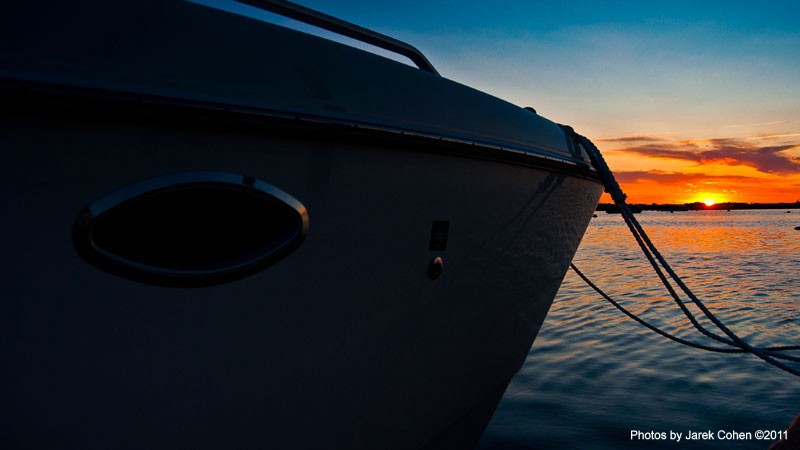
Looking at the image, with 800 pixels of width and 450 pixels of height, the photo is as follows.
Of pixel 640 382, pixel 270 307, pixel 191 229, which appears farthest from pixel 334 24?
pixel 640 382

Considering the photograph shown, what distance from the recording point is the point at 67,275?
116 cm

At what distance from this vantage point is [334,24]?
1846 mm

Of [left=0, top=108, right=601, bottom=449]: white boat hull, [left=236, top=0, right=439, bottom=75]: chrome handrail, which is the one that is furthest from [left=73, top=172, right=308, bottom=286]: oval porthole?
[left=236, top=0, right=439, bottom=75]: chrome handrail

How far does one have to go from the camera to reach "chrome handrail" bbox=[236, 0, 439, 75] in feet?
5.57

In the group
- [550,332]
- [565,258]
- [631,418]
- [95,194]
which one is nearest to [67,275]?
[95,194]

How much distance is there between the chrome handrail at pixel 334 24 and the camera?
1699mm

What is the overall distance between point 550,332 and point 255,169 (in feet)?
18.3

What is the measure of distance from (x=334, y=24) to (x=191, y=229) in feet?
3.23

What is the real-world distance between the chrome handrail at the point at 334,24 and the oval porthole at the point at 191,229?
737 millimetres

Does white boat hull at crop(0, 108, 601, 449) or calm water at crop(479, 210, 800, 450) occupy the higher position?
white boat hull at crop(0, 108, 601, 449)

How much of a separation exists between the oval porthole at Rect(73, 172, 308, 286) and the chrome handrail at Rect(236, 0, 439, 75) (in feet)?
2.42

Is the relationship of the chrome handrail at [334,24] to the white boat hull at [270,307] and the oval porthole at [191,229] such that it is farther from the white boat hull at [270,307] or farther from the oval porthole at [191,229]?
the oval porthole at [191,229]

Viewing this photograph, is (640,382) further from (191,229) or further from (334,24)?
(191,229)

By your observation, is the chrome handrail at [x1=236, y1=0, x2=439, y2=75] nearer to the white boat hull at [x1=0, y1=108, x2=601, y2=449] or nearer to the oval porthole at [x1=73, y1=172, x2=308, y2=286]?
the white boat hull at [x1=0, y1=108, x2=601, y2=449]
